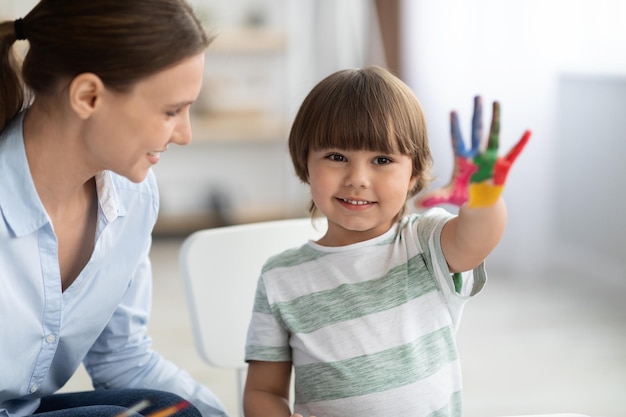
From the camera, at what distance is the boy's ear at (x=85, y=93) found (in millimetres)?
1143

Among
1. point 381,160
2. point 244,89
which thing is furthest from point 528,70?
point 381,160

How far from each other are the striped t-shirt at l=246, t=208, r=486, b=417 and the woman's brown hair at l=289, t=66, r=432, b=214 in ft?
0.43

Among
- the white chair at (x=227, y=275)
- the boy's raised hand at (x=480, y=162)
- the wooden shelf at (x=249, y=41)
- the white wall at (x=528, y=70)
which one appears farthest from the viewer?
the wooden shelf at (x=249, y=41)

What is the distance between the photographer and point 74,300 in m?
1.33

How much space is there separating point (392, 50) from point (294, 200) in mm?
1065

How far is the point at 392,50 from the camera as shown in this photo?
4.23 meters

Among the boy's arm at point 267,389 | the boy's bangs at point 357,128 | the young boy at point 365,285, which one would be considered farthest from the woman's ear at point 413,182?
the boy's arm at point 267,389

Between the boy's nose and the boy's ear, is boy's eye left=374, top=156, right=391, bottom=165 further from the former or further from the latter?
the boy's ear

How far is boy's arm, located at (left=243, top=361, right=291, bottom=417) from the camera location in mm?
1249

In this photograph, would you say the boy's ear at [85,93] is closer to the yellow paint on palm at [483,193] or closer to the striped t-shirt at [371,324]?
the striped t-shirt at [371,324]

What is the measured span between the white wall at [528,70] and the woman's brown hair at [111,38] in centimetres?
226

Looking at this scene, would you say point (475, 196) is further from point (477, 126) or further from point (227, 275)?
point (227, 275)

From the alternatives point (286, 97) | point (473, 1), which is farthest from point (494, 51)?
point (286, 97)

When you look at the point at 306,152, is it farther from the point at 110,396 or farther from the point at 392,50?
the point at 392,50
